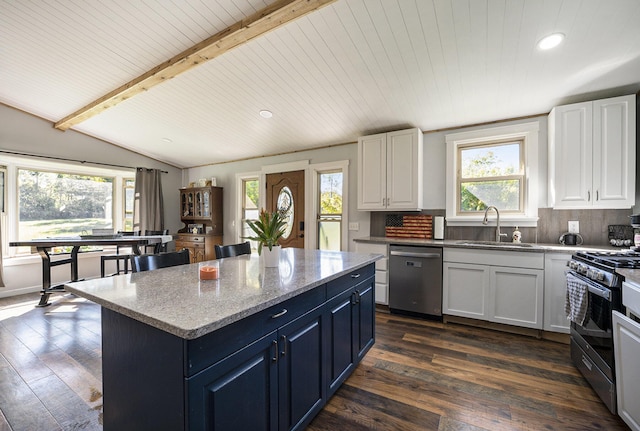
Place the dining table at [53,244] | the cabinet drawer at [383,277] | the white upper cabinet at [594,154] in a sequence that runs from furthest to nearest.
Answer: the dining table at [53,244]
the cabinet drawer at [383,277]
the white upper cabinet at [594,154]

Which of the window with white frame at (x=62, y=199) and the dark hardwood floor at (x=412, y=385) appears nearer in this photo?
the dark hardwood floor at (x=412, y=385)

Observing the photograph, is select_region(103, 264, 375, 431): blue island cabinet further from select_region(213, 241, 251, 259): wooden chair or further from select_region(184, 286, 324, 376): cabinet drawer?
select_region(213, 241, 251, 259): wooden chair

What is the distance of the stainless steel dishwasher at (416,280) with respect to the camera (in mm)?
3068

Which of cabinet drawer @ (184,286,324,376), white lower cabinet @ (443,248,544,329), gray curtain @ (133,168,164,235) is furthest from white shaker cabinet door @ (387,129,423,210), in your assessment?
gray curtain @ (133,168,164,235)

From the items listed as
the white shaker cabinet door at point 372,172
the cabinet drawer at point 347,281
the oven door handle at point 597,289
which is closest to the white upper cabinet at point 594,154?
the oven door handle at point 597,289

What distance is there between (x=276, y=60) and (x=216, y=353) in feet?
8.51

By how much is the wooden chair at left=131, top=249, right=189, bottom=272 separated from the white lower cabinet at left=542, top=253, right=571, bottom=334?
3257 mm

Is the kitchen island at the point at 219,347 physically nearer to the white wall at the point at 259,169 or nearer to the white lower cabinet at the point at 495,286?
the white lower cabinet at the point at 495,286

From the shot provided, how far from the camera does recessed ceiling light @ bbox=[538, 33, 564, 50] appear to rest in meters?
2.03

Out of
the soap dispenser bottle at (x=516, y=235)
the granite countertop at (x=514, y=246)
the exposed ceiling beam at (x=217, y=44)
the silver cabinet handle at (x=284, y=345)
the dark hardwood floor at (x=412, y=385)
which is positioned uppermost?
the exposed ceiling beam at (x=217, y=44)

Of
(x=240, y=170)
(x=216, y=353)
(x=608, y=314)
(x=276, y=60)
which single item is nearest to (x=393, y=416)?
(x=216, y=353)

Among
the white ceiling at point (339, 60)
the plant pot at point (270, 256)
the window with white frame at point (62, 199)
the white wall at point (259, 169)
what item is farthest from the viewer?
the window with white frame at point (62, 199)

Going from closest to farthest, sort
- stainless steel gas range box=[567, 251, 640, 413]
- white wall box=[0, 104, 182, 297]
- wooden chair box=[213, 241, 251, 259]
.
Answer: stainless steel gas range box=[567, 251, 640, 413]
wooden chair box=[213, 241, 251, 259]
white wall box=[0, 104, 182, 297]

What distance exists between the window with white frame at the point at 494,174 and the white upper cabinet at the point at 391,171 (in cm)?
43
